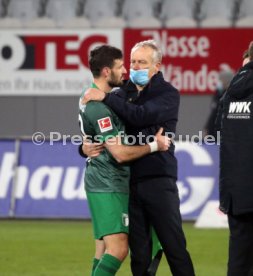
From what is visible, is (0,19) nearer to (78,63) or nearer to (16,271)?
(78,63)

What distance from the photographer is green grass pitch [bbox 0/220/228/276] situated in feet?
31.9

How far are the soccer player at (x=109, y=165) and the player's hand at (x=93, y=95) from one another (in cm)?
4

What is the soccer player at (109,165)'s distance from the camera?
723 cm

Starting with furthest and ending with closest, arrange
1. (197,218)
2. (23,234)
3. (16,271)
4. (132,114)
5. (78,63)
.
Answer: (78,63) < (197,218) < (23,234) < (16,271) < (132,114)

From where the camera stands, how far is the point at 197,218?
45.9 ft

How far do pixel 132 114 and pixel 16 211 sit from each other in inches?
291

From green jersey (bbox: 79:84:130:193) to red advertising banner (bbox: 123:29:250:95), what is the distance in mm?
10214

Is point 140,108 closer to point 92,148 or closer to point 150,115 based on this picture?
point 150,115

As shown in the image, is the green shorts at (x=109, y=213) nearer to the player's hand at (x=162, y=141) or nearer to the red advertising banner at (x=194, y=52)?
the player's hand at (x=162, y=141)

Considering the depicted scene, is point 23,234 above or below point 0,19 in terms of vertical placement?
below

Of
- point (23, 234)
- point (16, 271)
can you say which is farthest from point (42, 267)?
point (23, 234)

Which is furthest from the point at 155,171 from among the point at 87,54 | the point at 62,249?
the point at 87,54

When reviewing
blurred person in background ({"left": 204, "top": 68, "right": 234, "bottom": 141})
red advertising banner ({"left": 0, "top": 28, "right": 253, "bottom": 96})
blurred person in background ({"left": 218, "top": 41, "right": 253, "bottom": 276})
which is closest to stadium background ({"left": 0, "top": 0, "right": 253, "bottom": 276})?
red advertising banner ({"left": 0, "top": 28, "right": 253, "bottom": 96})
